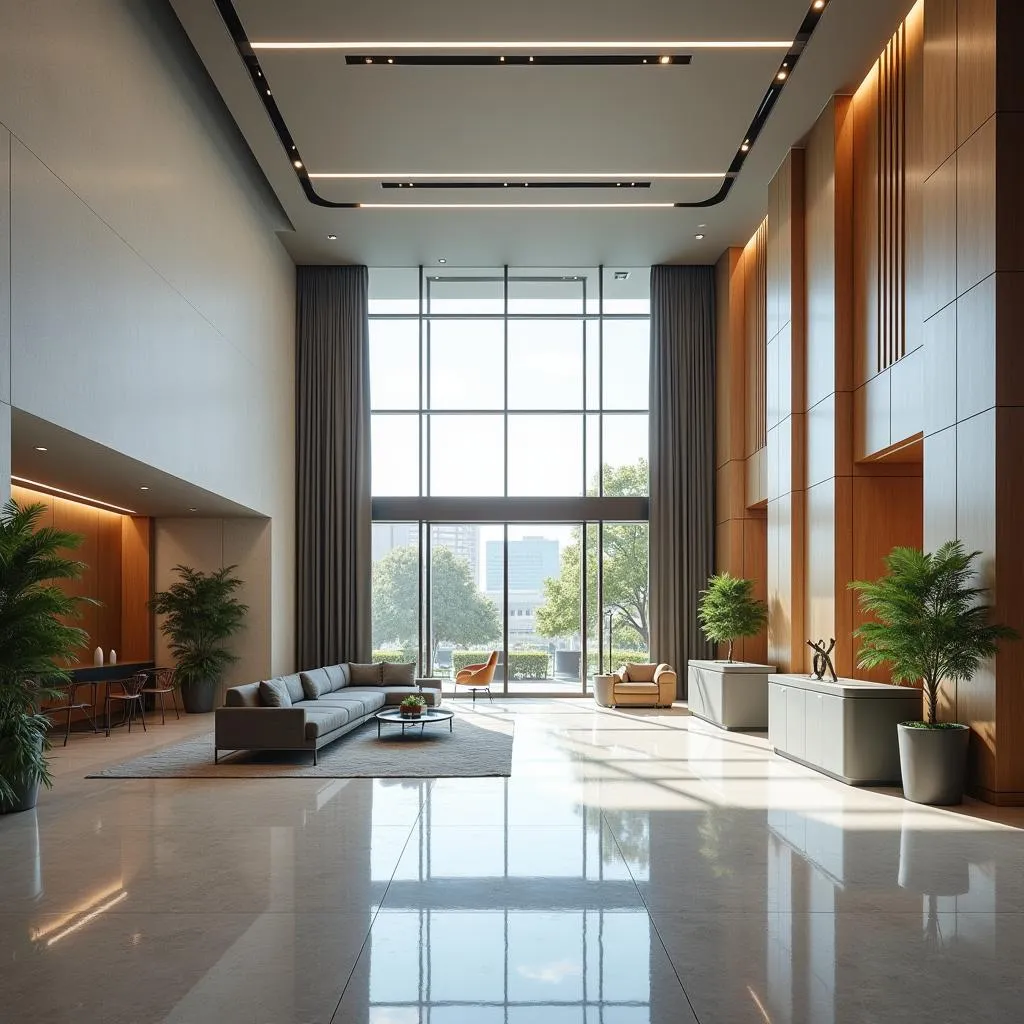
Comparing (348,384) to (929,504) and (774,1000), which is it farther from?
(774,1000)

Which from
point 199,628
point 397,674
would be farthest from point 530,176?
point 199,628

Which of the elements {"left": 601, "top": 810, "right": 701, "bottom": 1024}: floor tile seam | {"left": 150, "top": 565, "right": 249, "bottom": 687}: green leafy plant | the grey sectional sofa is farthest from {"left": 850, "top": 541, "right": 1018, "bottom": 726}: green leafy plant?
{"left": 150, "top": 565, "right": 249, "bottom": 687}: green leafy plant

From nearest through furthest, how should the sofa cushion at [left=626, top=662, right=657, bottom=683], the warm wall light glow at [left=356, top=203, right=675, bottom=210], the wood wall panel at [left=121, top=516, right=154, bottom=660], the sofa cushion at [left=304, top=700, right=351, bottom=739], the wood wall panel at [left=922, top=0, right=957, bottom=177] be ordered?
the wood wall panel at [left=922, top=0, right=957, bottom=177] → the sofa cushion at [left=304, top=700, right=351, bottom=739] → the warm wall light glow at [left=356, top=203, right=675, bottom=210] → the wood wall panel at [left=121, top=516, right=154, bottom=660] → the sofa cushion at [left=626, top=662, right=657, bottom=683]

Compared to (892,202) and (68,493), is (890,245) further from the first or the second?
(68,493)

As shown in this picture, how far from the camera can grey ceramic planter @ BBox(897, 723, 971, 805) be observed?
7289 mm

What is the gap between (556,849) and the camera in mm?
5930

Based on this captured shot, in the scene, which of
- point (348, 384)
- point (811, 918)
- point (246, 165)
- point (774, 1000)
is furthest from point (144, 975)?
point (348, 384)

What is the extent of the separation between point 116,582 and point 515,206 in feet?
25.9

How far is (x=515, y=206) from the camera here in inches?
532

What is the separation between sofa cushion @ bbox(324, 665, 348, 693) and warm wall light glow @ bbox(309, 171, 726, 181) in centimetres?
652

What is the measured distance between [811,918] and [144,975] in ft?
9.77

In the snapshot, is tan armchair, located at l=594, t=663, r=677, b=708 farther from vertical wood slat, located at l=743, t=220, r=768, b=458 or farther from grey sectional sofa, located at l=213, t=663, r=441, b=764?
vertical wood slat, located at l=743, t=220, r=768, b=458

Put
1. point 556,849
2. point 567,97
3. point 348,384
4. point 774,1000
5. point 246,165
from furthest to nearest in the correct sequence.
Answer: point 348,384 → point 246,165 → point 567,97 → point 556,849 → point 774,1000

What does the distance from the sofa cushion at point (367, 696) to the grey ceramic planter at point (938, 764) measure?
254 inches
